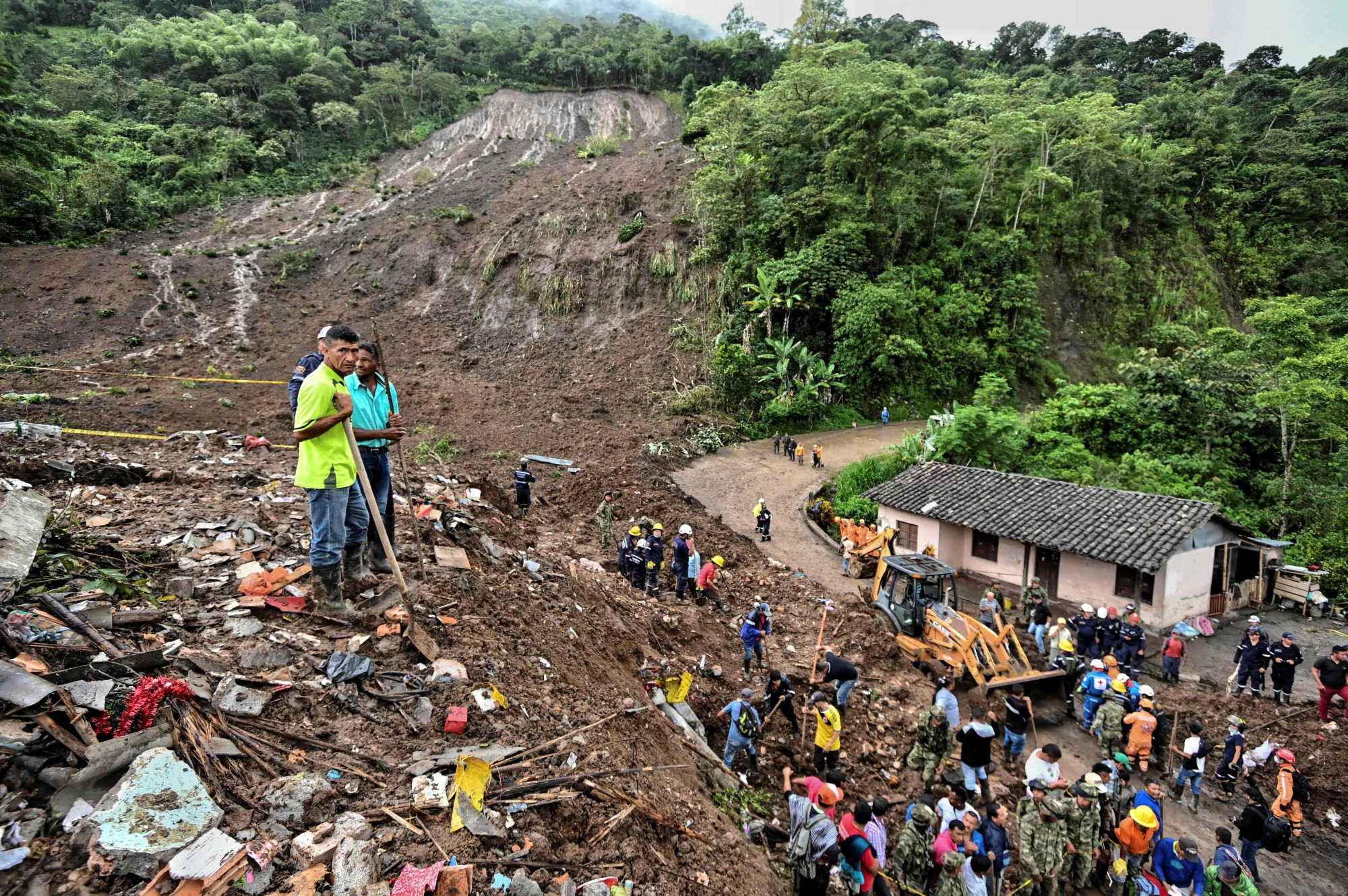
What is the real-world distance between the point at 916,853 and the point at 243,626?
585 centimetres

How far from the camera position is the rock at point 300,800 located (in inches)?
127

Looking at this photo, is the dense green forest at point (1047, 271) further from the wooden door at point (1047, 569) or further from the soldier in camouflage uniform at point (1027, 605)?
the soldier in camouflage uniform at point (1027, 605)

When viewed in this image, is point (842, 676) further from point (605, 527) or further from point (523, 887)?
point (605, 527)

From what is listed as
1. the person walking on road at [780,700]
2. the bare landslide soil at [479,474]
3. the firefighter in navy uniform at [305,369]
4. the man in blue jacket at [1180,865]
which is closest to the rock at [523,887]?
the bare landslide soil at [479,474]

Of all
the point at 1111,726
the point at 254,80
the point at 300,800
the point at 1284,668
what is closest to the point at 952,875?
the point at 1111,726

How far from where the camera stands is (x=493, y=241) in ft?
109

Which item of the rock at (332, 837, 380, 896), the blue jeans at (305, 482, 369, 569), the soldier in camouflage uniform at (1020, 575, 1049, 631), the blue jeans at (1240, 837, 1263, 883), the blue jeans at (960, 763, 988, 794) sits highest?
the blue jeans at (305, 482, 369, 569)

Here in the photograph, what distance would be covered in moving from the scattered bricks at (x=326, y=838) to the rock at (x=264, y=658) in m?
1.45

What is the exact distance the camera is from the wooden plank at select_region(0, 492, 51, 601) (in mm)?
3854

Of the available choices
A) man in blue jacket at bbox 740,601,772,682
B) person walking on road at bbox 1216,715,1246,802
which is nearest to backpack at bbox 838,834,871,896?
man in blue jacket at bbox 740,601,772,682

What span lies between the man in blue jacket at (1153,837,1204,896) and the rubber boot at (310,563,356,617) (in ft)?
25.2

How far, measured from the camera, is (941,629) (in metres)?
10.5

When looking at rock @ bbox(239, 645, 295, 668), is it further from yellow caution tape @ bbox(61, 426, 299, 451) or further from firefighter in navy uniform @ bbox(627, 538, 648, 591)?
yellow caution tape @ bbox(61, 426, 299, 451)

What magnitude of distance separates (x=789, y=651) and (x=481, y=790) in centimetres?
793
